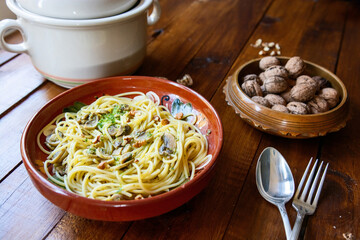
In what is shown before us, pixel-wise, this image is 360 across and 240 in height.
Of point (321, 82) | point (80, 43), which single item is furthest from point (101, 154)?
point (321, 82)

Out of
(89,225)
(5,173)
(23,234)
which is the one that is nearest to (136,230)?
(89,225)

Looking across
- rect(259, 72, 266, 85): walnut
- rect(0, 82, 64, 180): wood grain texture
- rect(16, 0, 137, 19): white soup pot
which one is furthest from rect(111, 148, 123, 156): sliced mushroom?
rect(259, 72, 266, 85): walnut

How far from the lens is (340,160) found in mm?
823

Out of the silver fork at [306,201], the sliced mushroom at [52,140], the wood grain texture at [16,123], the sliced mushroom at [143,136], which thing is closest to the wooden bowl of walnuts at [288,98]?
the silver fork at [306,201]

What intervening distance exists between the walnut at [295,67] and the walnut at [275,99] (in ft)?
0.39

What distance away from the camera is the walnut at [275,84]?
2.93ft

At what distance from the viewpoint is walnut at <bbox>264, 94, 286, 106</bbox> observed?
2.85ft

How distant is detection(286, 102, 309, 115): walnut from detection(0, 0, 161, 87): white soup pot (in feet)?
1.56

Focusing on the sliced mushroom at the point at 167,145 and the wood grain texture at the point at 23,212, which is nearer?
the wood grain texture at the point at 23,212

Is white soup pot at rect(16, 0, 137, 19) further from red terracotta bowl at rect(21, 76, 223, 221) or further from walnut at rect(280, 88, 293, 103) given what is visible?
walnut at rect(280, 88, 293, 103)

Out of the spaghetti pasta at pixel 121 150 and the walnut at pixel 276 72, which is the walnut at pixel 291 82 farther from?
the spaghetti pasta at pixel 121 150

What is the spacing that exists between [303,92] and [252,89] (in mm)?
135

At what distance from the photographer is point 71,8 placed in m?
0.81

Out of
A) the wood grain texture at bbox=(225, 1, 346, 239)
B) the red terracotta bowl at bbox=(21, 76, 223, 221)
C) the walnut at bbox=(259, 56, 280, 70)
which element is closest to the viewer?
the red terracotta bowl at bbox=(21, 76, 223, 221)
